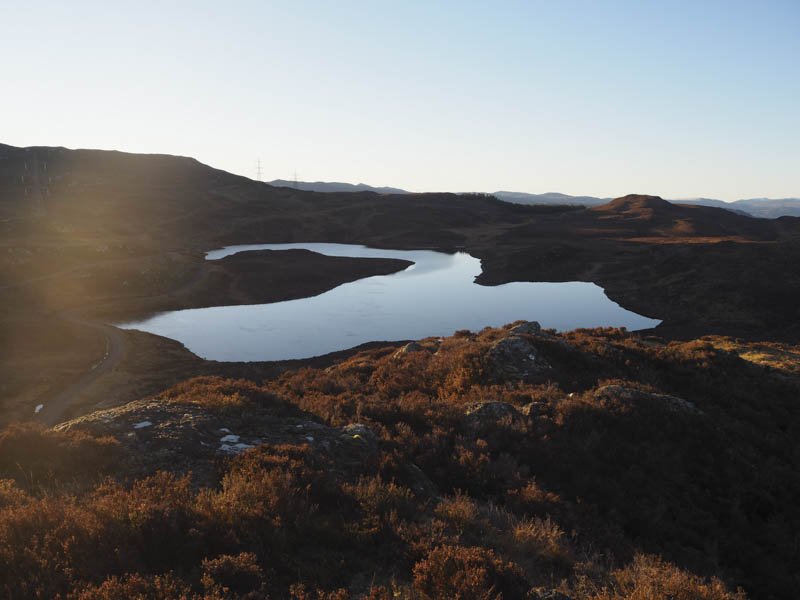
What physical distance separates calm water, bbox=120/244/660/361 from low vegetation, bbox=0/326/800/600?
27042 millimetres

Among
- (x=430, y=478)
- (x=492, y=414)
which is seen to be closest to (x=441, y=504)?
(x=430, y=478)

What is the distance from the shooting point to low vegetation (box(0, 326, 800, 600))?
5.07 metres

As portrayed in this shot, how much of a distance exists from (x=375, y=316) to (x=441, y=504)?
43437mm

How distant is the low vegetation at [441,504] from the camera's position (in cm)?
507

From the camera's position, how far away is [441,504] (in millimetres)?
6977

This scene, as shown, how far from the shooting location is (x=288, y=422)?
10344mm

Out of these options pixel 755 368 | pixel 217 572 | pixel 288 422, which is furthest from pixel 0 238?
pixel 755 368

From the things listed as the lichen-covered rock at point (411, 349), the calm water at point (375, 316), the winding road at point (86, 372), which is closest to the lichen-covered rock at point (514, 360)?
the lichen-covered rock at point (411, 349)

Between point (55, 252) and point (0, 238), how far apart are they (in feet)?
43.8

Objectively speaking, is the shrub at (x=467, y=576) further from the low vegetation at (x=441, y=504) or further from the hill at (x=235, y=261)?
the hill at (x=235, y=261)

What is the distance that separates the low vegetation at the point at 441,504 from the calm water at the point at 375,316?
88.7ft

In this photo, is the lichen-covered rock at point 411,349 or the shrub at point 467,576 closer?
the shrub at point 467,576

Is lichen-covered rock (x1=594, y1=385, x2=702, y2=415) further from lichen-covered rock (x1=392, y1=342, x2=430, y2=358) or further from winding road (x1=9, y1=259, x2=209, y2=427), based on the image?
winding road (x1=9, y1=259, x2=209, y2=427)

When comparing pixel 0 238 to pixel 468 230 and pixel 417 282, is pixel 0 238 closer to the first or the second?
pixel 417 282
